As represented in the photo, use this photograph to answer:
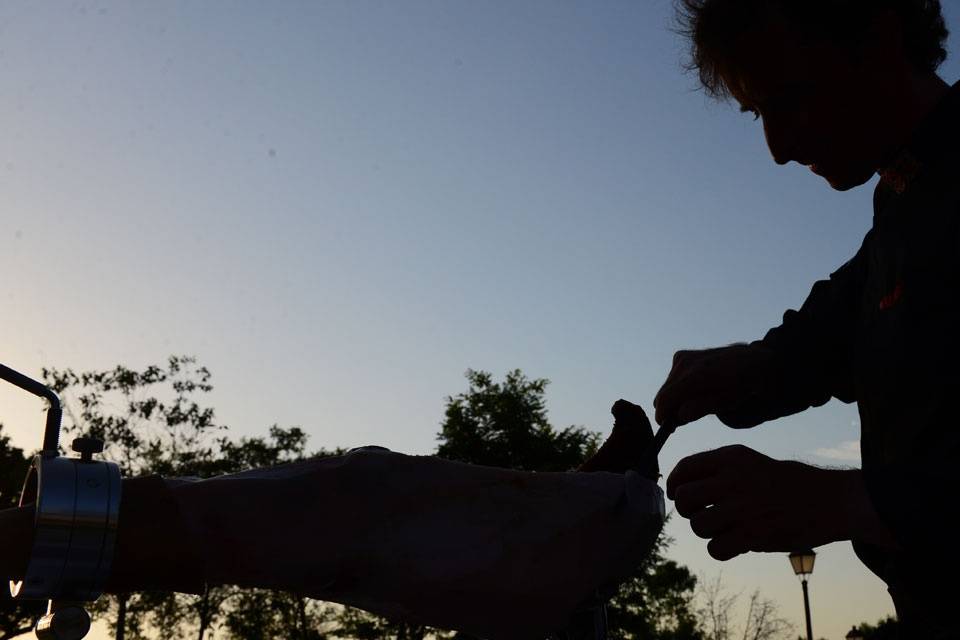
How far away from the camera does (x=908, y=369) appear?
6.12ft

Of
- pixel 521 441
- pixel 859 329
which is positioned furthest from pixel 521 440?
pixel 859 329

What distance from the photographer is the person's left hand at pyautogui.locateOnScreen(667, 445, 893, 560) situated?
149 centimetres

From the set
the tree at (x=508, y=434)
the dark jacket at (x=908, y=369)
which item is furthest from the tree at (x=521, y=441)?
the dark jacket at (x=908, y=369)

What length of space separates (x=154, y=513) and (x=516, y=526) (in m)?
0.55

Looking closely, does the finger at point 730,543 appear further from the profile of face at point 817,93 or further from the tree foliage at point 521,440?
the tree foliage at point 521,440

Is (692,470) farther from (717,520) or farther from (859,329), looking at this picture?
(859,329)

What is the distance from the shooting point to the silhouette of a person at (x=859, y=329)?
4.90ft

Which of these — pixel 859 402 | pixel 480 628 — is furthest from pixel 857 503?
pixel 859 402

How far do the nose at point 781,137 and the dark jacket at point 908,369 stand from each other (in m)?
0.24

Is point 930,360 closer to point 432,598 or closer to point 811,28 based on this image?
point 811,28

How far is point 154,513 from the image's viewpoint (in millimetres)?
1305

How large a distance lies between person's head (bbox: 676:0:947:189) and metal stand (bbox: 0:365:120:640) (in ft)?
5.58

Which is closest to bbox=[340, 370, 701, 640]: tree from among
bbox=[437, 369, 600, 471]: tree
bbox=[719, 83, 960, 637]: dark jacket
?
bbox=[437, 369, 600, 471]: tree

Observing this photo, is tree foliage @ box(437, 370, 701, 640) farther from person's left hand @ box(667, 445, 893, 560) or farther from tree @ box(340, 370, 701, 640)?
person's left hand @ box(667, 445, 893, 560)
